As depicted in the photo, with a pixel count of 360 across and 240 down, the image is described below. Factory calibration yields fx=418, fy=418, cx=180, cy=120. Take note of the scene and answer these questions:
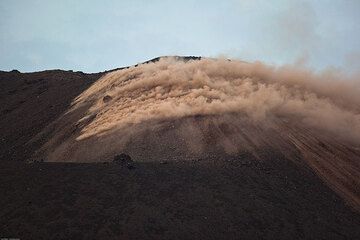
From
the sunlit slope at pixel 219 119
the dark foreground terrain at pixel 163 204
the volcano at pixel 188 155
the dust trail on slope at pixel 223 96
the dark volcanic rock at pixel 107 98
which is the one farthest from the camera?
the dark volcanic rock at pixel 107 98

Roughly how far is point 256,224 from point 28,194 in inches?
314

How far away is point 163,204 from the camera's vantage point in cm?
1491

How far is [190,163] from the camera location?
19125 millimetres

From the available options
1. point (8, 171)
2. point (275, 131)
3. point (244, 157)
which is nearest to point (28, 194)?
point (8, 171)

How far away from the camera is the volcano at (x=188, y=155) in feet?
46.0

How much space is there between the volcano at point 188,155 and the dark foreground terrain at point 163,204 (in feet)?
0.19

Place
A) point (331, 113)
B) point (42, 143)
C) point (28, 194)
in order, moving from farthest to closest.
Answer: point (42, 143), point (331, 113), point (28, 194)

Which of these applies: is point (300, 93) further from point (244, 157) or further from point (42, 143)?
point (42, 143)

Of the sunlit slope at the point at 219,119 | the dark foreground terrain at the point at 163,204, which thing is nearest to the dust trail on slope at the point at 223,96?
the sunlit slope at the point at 219,119

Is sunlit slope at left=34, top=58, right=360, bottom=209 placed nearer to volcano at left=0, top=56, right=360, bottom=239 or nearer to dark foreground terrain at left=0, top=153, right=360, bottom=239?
volcano at left=0, top=56, right=360, bottom=239

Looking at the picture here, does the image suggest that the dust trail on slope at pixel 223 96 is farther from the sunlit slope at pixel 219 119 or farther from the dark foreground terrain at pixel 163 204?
the dark foreground terrain at pixel 163 204

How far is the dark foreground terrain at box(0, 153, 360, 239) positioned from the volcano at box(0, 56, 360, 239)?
0.19ft

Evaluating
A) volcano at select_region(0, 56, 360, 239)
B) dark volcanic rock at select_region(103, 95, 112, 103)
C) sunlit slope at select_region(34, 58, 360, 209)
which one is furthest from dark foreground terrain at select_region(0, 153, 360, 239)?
dark volcanic rock at select_region(103, 95, 112, 103)

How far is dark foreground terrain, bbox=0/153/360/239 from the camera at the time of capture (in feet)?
42.9
